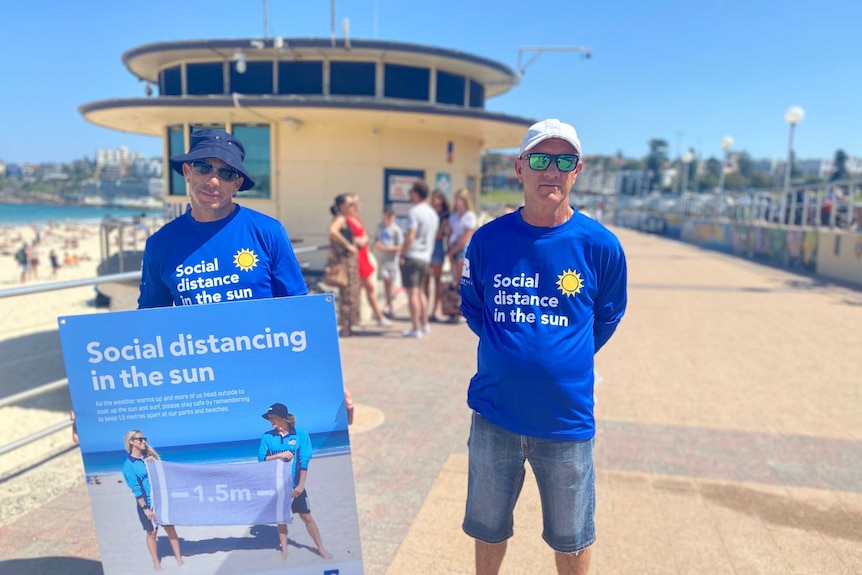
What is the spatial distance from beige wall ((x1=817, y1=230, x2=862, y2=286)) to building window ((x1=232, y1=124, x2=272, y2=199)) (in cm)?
1402

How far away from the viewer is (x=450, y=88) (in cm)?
1160

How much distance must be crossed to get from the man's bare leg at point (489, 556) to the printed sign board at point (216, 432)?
0.51 m

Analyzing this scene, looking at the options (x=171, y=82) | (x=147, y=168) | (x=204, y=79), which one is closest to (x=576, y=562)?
(x=204, y=79)

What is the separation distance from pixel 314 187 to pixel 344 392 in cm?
918

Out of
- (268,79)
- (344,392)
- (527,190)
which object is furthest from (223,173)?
(268,79)

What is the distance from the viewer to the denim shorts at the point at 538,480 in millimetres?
2109

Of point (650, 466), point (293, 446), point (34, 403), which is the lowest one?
point (34, 403)

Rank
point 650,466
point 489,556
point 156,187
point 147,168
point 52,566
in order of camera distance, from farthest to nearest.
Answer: point 156,187
point 147,168
point 650,466
point 52,566
point 489,556

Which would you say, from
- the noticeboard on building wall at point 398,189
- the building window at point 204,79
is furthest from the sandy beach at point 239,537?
the building window at point 204,79

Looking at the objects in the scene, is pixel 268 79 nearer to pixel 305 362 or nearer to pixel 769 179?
Result: pixel 305 362

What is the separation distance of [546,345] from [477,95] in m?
11.5

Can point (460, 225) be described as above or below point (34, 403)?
above

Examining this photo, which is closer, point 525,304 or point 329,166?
point 525,304

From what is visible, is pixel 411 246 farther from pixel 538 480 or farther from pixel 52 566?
pixel 538 480
